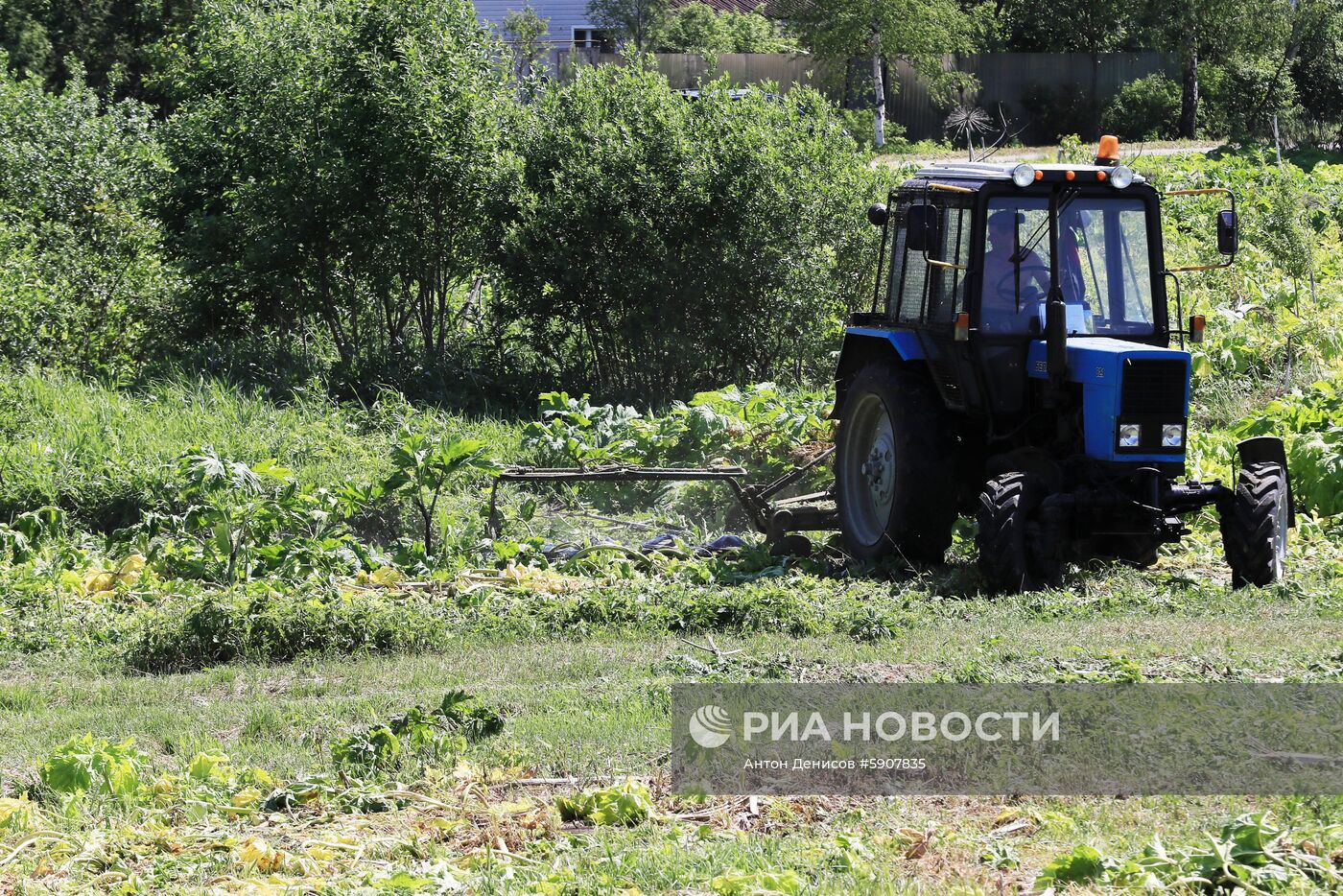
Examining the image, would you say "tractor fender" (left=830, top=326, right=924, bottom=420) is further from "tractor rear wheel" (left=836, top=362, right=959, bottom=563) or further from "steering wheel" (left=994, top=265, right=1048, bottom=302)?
"steering wheel" (left=994, top=265, right=1048, bottom=302)

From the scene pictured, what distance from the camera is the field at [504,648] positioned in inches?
177

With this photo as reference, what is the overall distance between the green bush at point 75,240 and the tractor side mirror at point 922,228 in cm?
1016

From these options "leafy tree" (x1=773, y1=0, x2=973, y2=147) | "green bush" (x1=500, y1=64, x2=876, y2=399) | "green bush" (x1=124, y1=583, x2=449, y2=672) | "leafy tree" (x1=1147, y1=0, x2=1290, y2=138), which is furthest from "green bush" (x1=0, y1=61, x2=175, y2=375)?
"leafy tree" (x1=1147, y1=0, x2=1290, y2=138)

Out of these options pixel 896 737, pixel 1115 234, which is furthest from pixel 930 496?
pixel 896 737

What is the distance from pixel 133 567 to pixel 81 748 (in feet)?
13.4

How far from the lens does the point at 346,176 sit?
15.3 metres

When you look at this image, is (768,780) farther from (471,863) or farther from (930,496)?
(930,496)

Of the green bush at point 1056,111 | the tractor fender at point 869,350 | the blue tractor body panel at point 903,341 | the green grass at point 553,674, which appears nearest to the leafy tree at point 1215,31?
the green bush at point 1056,111

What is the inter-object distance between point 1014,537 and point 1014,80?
3701cm

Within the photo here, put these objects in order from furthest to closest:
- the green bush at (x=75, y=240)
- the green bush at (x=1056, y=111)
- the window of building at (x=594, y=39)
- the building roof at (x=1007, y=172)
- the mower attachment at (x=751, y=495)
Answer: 1. the window of building at (x=594, y=39)
2. the green bush at (x=1056, y=111)
3. the green bush at (x=75, y=240)
4. the mower attachment at (x=751, y=495)
5. the building roof at (x=1007, y=172)

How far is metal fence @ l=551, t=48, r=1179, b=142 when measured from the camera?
40719 millimetres

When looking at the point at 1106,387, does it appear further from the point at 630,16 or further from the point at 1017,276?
the point at 630,16

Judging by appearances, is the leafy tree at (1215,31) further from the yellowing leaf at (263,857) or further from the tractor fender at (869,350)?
the yellowing leaf at (263,857)

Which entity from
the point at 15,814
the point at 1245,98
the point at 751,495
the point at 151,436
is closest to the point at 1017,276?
the point at 751,495
